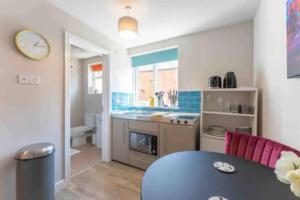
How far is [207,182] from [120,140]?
2.19 m

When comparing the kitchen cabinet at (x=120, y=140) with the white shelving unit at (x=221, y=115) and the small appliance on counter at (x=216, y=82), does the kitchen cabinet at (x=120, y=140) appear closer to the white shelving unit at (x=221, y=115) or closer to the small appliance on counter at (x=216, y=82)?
the white shelving unit at (x=221, y=115)

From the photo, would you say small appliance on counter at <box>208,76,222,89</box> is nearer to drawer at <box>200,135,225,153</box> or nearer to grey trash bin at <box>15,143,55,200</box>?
drawer at <box>200,135,225,153</box>

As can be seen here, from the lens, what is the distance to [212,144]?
6.91ft

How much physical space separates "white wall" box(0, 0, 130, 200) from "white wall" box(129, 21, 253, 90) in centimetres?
186

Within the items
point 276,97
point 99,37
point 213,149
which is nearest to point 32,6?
point 99,37

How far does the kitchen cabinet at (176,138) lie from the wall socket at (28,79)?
1.75 m

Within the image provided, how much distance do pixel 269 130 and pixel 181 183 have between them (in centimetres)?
137

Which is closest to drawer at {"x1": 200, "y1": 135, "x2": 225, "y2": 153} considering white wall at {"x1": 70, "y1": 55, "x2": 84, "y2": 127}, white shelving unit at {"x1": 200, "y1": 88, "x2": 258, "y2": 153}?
white shelving unit at {"x1": 200, "y1": 88, "x2": 258, "y2": 153}

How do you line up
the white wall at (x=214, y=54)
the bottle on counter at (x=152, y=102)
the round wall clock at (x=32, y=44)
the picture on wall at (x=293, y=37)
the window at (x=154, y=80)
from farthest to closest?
the bottle on counter at (x=152, y=102)
the window at (x=154, y=80)
the white wall at (x=214, y=54)
the round wall clock at (x=32, y=44)
the picture on wall at (x=293, y=37)

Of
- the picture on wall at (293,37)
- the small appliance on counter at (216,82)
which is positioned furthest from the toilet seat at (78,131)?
the picture on wall at (293,37)

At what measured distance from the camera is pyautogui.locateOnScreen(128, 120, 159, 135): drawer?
7.95ft

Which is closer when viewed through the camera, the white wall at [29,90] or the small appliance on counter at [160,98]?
the white wall at [29,90]

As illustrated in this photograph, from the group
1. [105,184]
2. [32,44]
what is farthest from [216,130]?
[32,44]

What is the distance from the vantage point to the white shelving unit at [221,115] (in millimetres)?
2091
